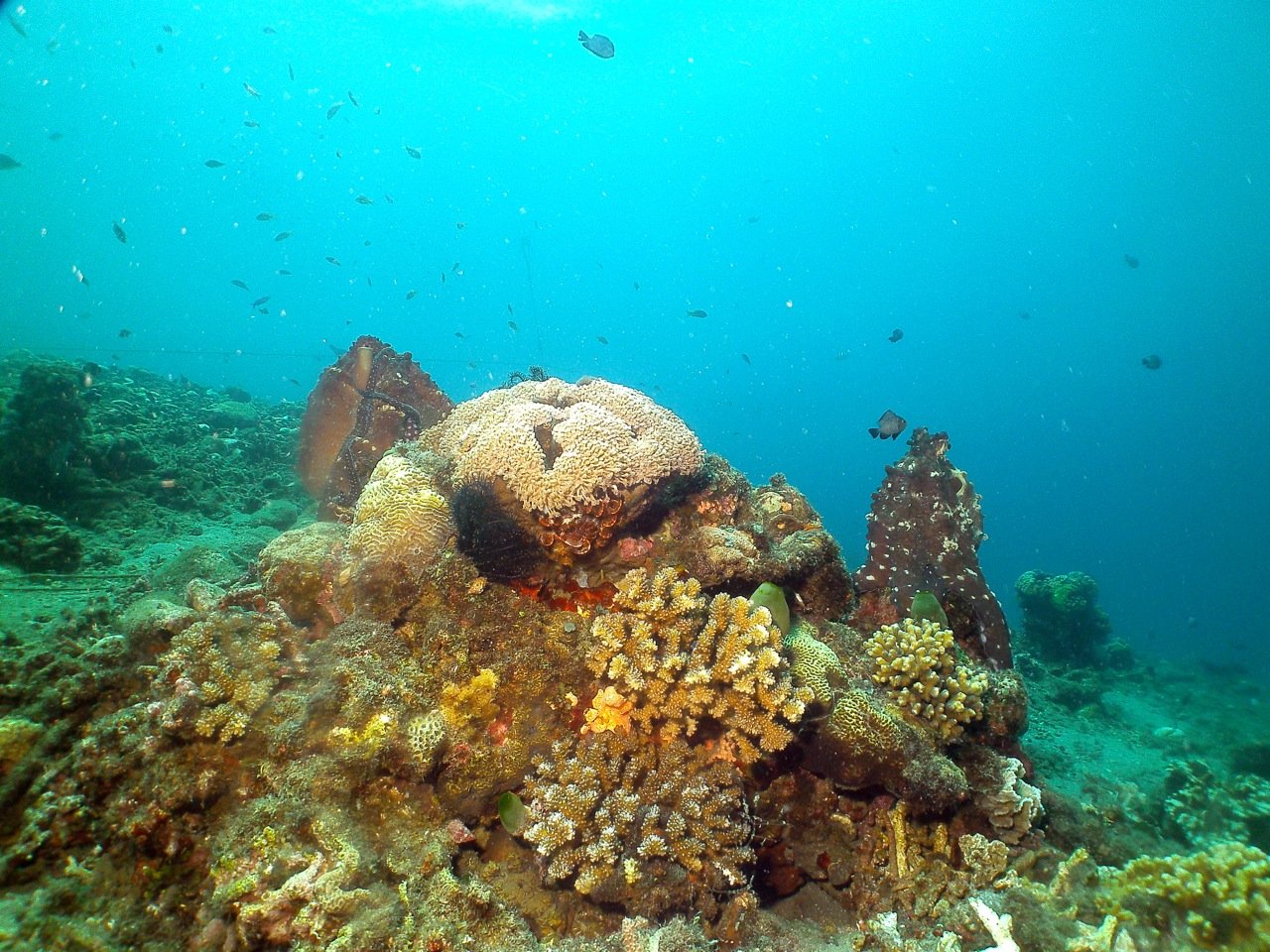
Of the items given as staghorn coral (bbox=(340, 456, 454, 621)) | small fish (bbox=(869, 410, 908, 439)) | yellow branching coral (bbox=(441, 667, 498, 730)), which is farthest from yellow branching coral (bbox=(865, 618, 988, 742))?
small fish (bbox=(869, 410, 908, 439))

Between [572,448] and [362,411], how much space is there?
4.53 m

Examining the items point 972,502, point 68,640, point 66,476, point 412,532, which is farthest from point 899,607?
point 66,476

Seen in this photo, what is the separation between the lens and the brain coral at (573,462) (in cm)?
464

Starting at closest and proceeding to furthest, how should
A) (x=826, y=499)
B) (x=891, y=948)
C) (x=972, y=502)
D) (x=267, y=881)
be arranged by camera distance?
(x=267, y=881)
(x=891, y=948)
(x=972, y=502)
(x=826, y=499)

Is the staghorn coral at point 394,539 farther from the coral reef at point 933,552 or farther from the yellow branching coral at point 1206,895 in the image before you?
the yellow branching coral at point 1206,895

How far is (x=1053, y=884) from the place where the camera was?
3.54 meters

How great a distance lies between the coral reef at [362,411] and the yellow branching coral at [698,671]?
15.7 feet

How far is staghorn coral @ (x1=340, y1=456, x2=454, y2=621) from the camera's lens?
177 inches

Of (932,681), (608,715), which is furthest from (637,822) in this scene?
(932,681)

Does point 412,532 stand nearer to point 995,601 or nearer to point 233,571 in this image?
point 233,571

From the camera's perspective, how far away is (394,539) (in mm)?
4734

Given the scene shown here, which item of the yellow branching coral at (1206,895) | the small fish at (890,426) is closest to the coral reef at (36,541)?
the yellow branching coral at (1206,895)

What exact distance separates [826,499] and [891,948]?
133864 mm

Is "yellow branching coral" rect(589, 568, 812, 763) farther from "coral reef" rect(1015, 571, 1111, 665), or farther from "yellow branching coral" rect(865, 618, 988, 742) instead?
"coral reef" rect(1015, 571, 1111, 665)
